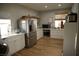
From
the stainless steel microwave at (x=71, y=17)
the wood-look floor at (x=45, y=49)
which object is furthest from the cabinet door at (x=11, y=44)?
the stainless steel microwave at (x=71, y=17)

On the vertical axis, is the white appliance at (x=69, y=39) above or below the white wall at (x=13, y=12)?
below

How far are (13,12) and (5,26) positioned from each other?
252mm

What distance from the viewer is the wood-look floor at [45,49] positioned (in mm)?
1502

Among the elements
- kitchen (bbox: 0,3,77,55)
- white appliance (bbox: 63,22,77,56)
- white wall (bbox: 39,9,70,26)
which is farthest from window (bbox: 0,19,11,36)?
white appliance (bbox: 63,22,77,56)

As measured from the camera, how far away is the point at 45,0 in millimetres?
1350

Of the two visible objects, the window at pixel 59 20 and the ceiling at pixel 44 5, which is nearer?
the ceiling at pixel 44 5

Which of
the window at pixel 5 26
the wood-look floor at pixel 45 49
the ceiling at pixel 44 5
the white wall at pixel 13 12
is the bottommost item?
the wood-look floor at pixel 45 49

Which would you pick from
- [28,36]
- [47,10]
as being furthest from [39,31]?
[47,10]

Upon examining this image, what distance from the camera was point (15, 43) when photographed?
5.16ft

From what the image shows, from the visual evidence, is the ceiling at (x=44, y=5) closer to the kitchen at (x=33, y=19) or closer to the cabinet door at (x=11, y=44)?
the kitchen at (x=33, y=19)

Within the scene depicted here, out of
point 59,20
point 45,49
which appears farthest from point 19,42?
point 59,20

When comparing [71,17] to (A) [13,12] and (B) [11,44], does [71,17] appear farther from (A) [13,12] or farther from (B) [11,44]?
(B) [11,44]

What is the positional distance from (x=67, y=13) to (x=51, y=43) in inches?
21.5

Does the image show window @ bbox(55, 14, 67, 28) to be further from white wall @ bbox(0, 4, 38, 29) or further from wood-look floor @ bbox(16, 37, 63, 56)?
white wall @ bbox(0, 4, 38, 29)
